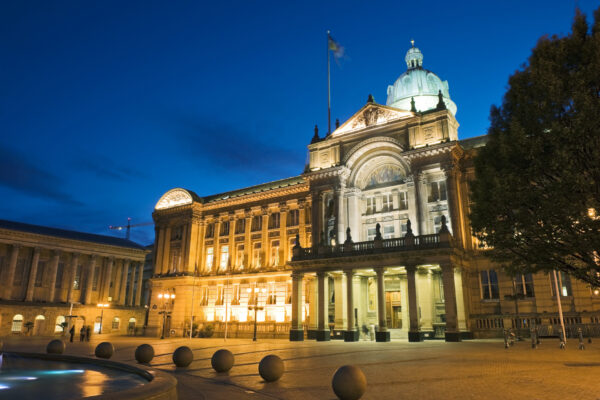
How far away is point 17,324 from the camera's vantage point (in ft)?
196

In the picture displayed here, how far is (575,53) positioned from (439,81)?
4328cm

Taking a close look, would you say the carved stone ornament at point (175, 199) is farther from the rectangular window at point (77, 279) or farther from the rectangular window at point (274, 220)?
the rectangular window at point (77, 279)

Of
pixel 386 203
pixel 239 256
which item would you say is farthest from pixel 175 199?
pixel 386 203

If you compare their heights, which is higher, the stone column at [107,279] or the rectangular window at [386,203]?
the rectangular window at [386,203]

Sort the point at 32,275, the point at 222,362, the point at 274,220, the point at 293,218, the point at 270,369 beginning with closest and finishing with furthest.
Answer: the point at 270,369 < the point at 222,362 < the point at 293,218 < the point at 274,220 < the point at 32,275

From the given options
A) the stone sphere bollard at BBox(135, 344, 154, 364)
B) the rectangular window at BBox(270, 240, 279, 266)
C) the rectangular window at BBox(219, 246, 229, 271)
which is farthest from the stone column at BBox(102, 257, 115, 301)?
the stone sphere bollard at BBox(135, 344, 154, 364)

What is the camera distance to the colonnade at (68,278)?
6128 cm

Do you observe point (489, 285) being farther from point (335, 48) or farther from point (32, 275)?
point (32, 275)

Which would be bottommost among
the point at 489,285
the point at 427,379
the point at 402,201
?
the point at 427,379

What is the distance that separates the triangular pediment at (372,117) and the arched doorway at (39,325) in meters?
48.7

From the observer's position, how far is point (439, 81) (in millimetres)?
58531

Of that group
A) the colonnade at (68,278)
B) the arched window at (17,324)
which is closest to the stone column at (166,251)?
the colonnade at (68,278)

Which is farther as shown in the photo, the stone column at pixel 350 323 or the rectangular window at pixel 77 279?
the rectangular window at pixel 77 279

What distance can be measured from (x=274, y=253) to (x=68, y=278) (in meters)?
35.8
